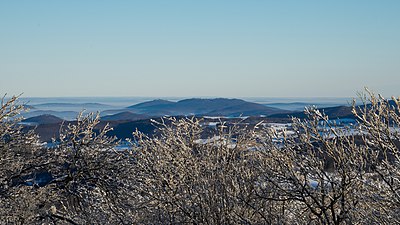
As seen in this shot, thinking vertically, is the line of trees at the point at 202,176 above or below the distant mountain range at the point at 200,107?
above

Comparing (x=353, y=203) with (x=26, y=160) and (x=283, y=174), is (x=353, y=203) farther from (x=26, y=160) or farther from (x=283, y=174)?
(x=26, y=160)

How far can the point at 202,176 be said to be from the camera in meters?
7.74

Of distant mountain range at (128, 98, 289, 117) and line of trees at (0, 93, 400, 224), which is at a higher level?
line of trees at (0, 93, 400, 224)

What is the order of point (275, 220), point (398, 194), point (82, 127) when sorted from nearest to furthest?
point (398, 194) < point (275, 220) < point (82, 127)

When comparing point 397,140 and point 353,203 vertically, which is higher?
point 397,140

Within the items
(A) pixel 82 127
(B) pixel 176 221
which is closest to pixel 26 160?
(A) pixel 82 127

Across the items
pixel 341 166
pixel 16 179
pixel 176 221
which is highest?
pixel 341 166

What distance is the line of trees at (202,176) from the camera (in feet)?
21.5

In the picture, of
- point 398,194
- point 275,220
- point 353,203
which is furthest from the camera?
point 275,220

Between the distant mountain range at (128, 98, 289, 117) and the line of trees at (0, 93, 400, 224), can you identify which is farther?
the distant mountain range at (128, 98, 289, 117)

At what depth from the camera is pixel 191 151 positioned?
8.43 metres

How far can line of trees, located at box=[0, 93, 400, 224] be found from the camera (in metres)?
6.55

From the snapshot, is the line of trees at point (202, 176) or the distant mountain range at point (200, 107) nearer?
the line of trees at point (202, 176)

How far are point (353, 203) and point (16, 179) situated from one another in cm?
527
